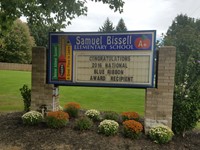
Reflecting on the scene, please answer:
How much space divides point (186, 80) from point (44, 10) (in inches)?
185

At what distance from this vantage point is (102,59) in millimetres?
6172

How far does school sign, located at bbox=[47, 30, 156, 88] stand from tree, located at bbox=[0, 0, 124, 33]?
1.23 meters

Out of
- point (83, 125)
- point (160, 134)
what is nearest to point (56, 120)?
point (83, 125)

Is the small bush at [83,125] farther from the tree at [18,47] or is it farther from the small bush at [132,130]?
the tree at [18,47]

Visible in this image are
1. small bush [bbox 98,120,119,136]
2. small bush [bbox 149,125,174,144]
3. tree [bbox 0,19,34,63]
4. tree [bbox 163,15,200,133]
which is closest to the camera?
small bush [bbox 149,125,174,144]

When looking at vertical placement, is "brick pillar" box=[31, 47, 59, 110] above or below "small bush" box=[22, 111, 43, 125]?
above

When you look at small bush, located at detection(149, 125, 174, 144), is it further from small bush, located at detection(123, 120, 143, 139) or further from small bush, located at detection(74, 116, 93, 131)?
small bush, located at detection(74, 116, 93, 131)

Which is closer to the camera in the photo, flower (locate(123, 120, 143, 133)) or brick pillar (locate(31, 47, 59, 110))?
flower (locate(123, 120, 143, 133))

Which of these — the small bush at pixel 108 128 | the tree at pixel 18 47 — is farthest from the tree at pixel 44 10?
the tree at pixel 18 47

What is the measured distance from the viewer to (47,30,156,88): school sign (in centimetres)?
590

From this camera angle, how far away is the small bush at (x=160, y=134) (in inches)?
210

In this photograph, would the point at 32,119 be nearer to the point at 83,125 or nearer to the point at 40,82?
the point at 40,82

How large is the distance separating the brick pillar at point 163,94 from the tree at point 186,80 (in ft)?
1.25

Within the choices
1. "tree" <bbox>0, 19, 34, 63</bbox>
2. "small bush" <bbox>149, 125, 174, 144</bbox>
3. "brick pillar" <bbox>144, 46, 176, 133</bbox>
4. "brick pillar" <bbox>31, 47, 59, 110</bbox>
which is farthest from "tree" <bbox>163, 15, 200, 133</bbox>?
"tree" <bbox>0, 19, 34, 63</bbox>
